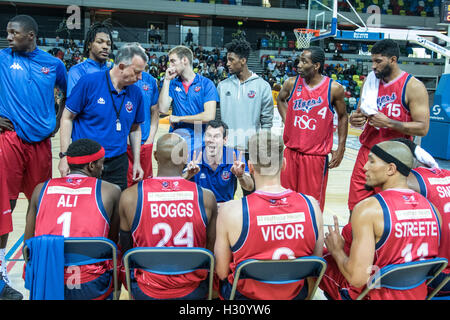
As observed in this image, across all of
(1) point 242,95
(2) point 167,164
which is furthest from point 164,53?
(2) point 167,164

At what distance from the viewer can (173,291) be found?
2344 millimetres

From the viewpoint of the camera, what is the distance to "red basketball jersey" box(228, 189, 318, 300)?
217cm

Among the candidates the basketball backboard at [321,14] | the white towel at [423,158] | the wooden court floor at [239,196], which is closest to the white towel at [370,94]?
the white towel at [423,158]

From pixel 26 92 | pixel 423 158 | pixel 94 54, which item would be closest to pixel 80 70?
pixel 94 54

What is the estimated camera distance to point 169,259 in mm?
2146

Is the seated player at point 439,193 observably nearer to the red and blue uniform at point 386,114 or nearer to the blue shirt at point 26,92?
the red and blue uniform at point 386,114

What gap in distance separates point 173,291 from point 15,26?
8.68 feet

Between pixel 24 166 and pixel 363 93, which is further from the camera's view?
pixel 363 93

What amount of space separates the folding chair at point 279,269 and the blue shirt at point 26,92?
96.4 inches

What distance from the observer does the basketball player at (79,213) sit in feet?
7.70

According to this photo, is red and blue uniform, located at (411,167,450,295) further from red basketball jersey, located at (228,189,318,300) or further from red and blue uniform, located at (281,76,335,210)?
red and blue uniform, located at (281,76,335,210)

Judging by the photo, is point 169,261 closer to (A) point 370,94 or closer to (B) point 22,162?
(B) point 22,162

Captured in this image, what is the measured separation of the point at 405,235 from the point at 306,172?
2159mm
